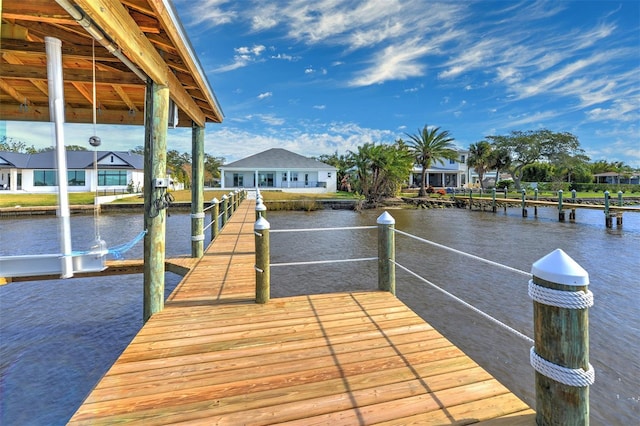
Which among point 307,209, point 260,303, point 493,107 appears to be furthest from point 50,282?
point 493,107

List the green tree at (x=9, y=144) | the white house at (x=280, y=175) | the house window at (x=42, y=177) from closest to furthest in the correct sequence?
1. the green tree at (x=9, y=144)
2. the house window at (x=42, y=177)
3. the white house at (x=280, y=175)

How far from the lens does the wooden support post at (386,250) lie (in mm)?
4047

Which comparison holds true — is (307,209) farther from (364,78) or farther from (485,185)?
(485,185)

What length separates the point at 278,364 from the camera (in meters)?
2.63

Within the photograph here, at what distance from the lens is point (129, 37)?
2.83 meters

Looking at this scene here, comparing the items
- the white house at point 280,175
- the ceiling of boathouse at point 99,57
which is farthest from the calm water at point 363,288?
the white house at point 280,175

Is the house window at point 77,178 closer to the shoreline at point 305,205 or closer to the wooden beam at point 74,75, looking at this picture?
the shoreline at point 305,205

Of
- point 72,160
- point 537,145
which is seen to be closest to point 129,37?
point 72,160

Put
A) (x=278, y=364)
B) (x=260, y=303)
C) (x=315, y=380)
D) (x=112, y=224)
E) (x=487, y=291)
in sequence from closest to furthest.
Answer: (x=315, y=380), (x=278, y=364), (x=260, y=303), (x=487, y=291), (x=112, y=224)

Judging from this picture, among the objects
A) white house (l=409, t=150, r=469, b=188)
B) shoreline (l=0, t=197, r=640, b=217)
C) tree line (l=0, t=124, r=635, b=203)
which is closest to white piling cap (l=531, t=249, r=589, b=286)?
shoreline (l=0, t=197, r=640, b=217)

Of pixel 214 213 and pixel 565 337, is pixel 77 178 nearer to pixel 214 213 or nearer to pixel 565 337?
pixel 214 213

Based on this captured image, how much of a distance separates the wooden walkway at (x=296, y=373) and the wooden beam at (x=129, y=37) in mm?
2624

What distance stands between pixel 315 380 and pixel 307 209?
77.3ft

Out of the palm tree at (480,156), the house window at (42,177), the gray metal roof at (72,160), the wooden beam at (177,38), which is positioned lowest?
the wooden beam at (177,38)
